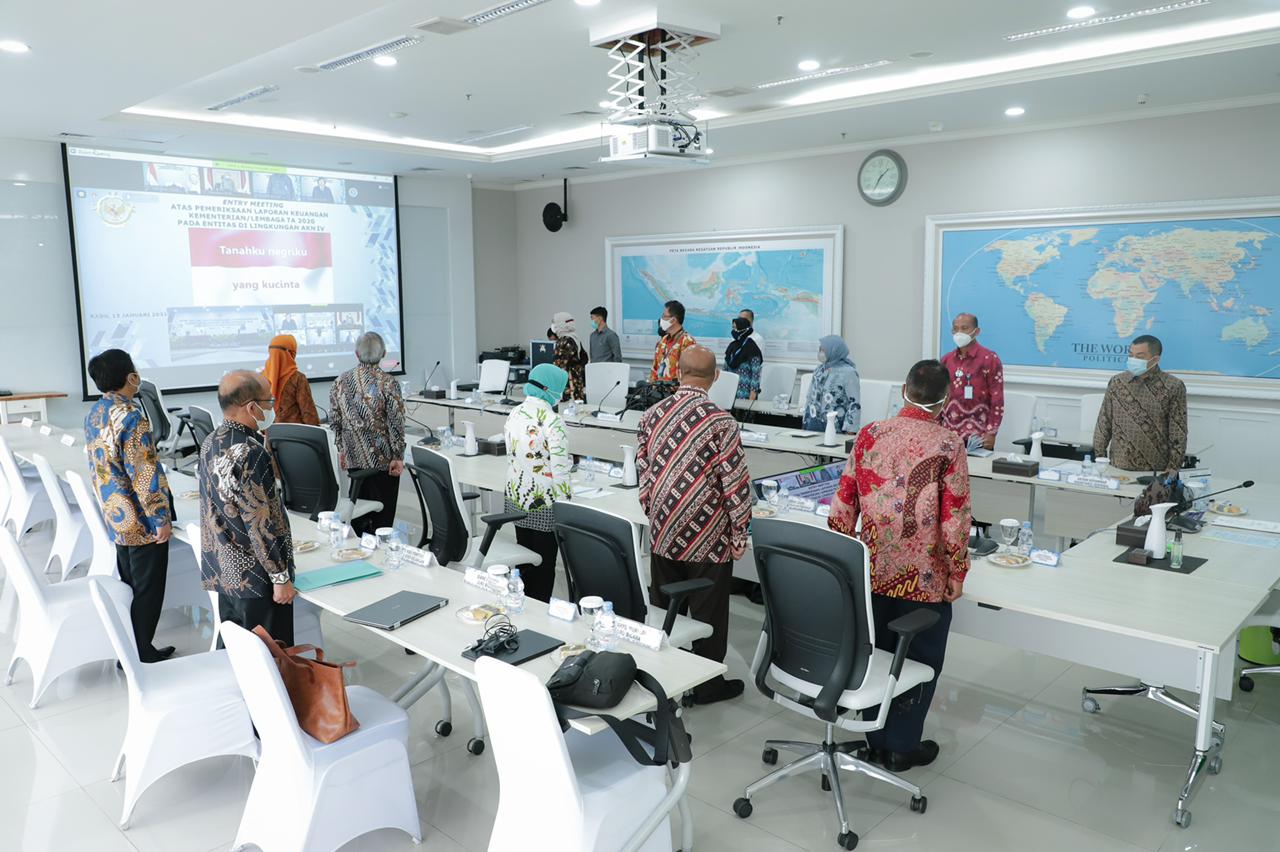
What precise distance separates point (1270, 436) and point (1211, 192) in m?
1.92

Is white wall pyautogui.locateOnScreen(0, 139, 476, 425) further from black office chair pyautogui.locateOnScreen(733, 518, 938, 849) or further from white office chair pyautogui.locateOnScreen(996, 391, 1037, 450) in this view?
black office chair pyautogui.locateOnScreen(733, 518, 938, 849)

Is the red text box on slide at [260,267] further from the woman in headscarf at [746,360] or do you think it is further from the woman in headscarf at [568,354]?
the woman in headscarf at [746,360]

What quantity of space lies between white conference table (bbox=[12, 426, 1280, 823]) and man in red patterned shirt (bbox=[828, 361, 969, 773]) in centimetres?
23

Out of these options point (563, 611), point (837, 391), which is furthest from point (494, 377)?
point (563, 611)

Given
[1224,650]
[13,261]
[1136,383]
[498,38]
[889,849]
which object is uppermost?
[498,38]

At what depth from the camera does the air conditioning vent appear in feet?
17.3

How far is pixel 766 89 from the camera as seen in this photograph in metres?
6.90

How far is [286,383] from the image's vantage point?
6.06 m

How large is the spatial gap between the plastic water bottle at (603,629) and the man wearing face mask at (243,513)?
1.20 meters

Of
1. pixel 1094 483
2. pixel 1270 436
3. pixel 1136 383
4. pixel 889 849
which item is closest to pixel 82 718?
pixel 889 849

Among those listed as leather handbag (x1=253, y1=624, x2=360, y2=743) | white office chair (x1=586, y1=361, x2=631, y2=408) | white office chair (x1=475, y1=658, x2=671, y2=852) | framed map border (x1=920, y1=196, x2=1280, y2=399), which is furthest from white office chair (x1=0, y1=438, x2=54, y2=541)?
framed map border (x1=920, y1=196, x2=1280, y2=399)

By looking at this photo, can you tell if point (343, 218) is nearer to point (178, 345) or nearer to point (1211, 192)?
point (178, 345)

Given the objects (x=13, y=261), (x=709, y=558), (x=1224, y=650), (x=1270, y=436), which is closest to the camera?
(x=1224, y=650)

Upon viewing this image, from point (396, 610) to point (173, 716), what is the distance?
878 millimetres
